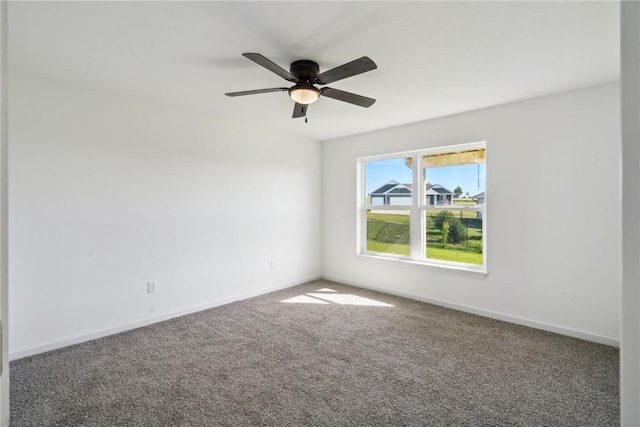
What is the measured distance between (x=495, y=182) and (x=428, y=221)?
0.99m

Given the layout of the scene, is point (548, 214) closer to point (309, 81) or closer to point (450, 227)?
point (450, 227)

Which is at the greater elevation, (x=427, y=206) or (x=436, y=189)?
(x=436, y=189)

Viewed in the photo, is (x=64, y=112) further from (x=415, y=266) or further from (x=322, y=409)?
(x=415, y=266)

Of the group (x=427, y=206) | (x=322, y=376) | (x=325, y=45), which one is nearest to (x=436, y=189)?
(x=427, y=206)

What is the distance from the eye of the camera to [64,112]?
2.78 meters

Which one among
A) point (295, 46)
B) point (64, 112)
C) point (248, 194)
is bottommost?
point (248, 194)

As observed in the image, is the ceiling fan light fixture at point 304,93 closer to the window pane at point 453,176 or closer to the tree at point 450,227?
the window pane at point 453,176

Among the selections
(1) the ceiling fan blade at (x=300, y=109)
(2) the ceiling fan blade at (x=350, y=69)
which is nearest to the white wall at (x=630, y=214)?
(2) the ceiling fan blade at (x=350, y=69)

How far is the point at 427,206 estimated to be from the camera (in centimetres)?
419

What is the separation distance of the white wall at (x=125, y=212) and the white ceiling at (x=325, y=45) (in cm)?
37

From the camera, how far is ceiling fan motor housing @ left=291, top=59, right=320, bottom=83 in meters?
2.33

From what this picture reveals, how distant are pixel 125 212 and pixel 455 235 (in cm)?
379

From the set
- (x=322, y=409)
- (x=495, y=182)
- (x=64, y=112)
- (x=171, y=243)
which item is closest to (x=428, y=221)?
(x=495, y=182)

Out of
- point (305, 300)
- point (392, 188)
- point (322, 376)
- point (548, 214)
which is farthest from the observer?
point (392, 188)
